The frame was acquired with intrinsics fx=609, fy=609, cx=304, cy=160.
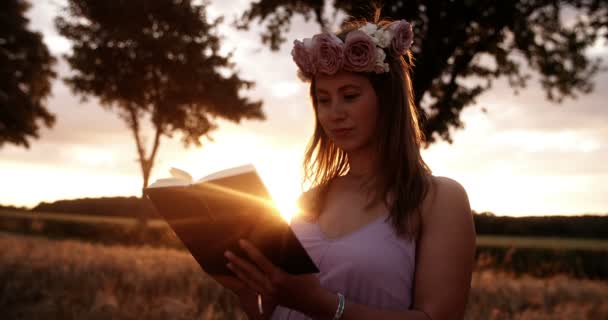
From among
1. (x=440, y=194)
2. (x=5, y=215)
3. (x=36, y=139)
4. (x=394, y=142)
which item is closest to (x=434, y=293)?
(x=440, y=194)

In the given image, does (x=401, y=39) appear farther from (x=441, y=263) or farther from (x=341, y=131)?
(x=441, y=263)

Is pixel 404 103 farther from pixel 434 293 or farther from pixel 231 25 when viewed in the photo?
pixel 231 25

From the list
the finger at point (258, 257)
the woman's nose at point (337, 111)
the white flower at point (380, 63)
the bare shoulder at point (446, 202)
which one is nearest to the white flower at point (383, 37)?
the white flower at point (380, 63)

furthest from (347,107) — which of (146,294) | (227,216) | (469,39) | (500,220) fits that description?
(500,220)

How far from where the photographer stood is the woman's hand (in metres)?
2.10

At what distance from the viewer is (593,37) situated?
13555 mm

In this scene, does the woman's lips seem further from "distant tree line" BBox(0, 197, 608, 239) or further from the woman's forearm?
"distant tree line" BBox(0, 197, 608, 239)

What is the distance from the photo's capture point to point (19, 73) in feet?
95.8

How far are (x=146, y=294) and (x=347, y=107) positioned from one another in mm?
3864

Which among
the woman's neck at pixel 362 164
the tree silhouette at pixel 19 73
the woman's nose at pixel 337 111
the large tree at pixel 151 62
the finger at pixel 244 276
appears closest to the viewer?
the finger at pixel 244 276

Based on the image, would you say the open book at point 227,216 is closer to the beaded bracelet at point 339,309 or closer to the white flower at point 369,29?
the beaded bracelet at point 339,309

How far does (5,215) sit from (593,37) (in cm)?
2170

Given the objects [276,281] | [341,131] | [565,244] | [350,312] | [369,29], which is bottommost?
[565,244]

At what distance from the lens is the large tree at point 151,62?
2277 cm
